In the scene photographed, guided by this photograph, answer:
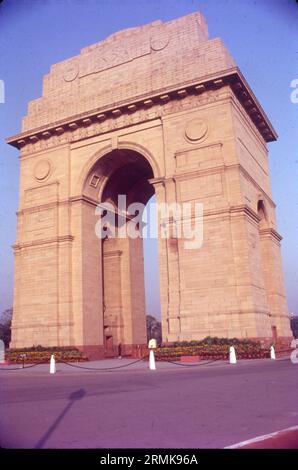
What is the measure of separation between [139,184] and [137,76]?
840cm

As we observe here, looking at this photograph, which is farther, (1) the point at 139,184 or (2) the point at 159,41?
(1) the point at 139,184

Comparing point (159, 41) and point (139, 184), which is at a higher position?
point (159, 41)

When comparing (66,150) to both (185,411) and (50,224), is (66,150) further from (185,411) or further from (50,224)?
(185,411)

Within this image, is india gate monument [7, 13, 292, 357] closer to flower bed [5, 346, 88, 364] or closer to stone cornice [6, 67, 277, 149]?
stone cornice [6, 67, 277, 149]

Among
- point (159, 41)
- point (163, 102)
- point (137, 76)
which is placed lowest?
point (163, 102)

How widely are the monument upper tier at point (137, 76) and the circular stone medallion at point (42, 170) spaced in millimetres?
1993

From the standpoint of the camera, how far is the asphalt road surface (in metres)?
5.78

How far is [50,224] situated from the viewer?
2833cm

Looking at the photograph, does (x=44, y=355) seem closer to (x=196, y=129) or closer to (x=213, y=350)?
(x=213, y=350)

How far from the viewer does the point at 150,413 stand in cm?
764

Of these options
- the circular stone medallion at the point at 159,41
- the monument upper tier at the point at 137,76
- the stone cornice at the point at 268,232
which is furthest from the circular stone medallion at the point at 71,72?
the stone cornice at the point at 268,232

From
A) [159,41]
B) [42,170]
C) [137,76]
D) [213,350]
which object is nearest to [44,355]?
[213,350]

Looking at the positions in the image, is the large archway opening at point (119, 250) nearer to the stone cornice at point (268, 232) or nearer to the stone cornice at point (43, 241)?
the stone cornice at point (43, 241)

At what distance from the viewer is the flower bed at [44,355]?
24484 mm
